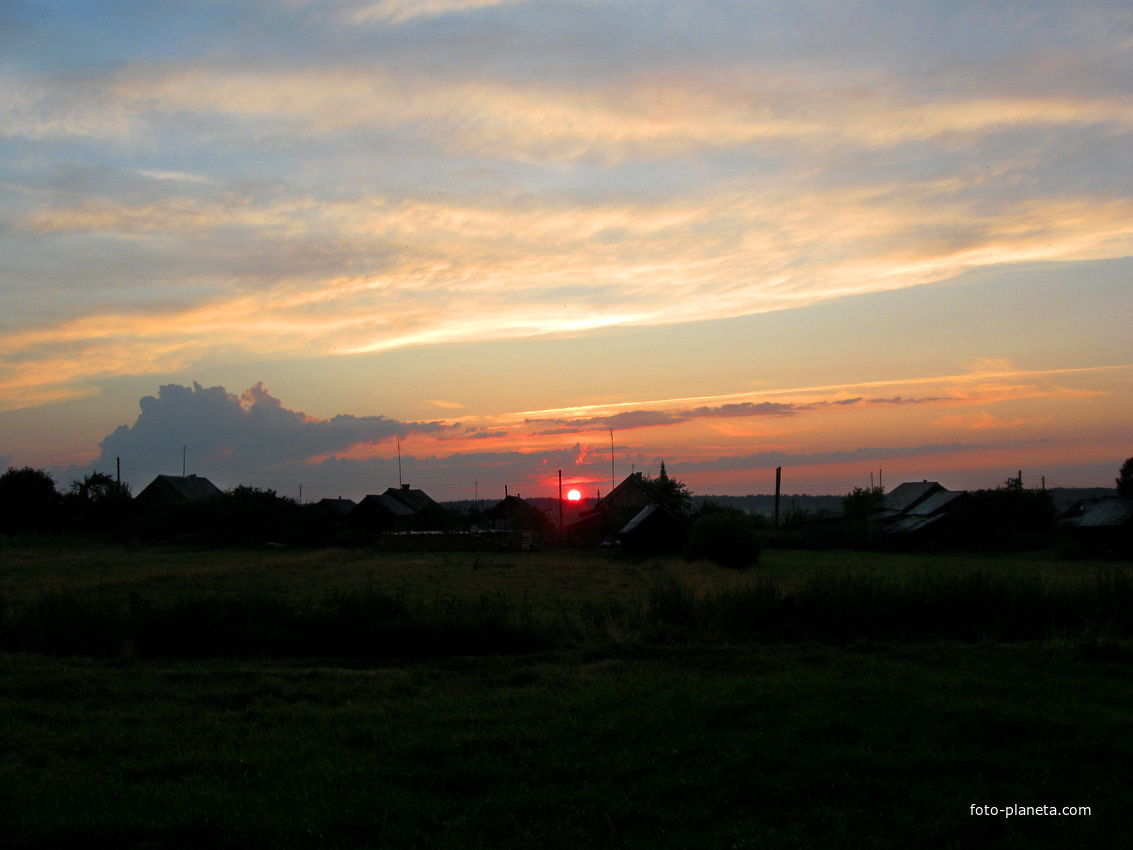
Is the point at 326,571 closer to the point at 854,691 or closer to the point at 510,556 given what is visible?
the point at 510,556

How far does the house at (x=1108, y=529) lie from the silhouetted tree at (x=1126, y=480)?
153 feet

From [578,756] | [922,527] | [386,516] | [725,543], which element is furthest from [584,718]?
[386,516]

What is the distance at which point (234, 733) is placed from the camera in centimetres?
917

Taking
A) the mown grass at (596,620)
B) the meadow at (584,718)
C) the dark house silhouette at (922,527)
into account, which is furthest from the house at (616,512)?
the meadow at (584,718)

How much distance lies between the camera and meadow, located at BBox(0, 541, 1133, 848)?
21.0 ft

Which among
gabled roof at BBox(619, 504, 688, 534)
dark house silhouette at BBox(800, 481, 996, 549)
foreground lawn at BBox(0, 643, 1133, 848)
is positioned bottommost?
dark house silhouette at BBox(800, 481, 996, 549)

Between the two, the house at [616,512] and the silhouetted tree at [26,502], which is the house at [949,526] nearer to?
the house at [616,512]

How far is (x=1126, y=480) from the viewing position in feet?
299

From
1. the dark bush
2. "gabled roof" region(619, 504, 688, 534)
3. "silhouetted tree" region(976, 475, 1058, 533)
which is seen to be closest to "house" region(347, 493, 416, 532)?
"gabled roof" region(619, 504, 688, 534)

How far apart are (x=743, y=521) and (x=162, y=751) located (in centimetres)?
3525

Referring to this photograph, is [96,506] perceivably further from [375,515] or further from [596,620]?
[596,620]

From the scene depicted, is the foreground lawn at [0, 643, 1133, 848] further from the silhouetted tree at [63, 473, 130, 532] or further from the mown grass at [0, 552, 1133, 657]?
the silhouetted tree at [63, 473, 130, 532]

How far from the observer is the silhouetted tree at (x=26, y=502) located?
228 ft

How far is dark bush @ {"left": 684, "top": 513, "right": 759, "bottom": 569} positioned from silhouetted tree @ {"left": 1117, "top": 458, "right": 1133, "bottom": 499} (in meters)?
69.5
